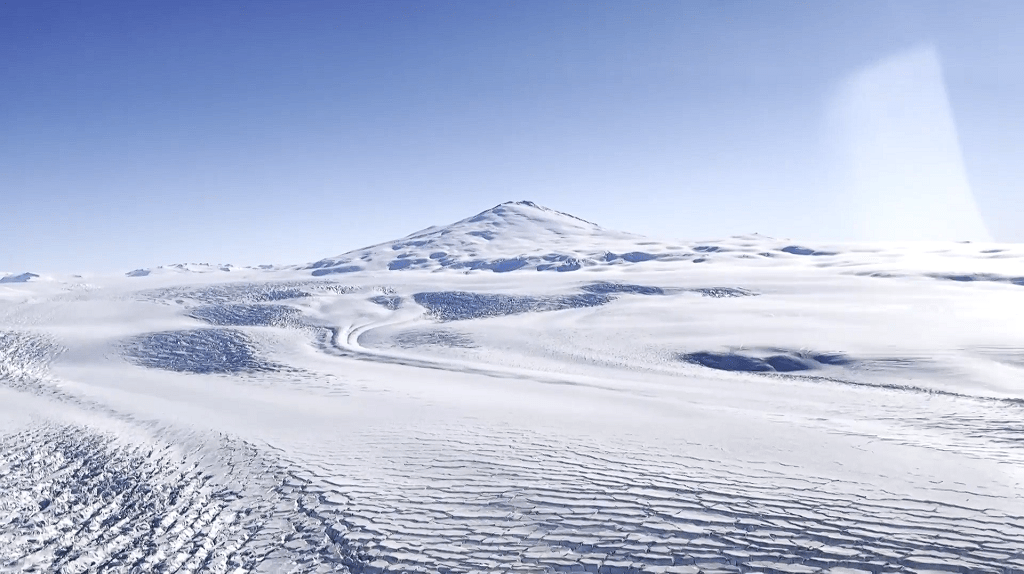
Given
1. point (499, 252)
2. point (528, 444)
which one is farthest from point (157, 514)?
point (499, 252)

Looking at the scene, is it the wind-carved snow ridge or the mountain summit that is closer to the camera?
the wind-carved snow ridge

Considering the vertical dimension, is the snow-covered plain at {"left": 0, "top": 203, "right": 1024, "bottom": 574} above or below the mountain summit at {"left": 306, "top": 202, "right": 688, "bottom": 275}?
below

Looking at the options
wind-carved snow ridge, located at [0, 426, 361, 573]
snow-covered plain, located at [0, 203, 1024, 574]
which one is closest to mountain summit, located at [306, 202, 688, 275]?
snow-covered plain, located at [0, 203, 1024, 574]

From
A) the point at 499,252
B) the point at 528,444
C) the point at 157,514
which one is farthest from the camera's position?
the point at 499,252

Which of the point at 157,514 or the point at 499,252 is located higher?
the point at 499,252

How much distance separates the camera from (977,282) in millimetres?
66812

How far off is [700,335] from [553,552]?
3107 centimetres

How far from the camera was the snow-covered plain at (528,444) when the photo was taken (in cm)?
1275

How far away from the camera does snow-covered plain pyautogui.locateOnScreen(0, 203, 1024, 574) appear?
1275cm

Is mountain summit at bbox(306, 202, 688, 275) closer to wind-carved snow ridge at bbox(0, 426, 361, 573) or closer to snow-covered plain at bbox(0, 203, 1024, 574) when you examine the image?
snow-covered plain at bbox(0, 203, 1024, 574)

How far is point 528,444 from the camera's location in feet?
62.7

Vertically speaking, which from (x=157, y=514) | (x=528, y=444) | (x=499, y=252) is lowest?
(x=157, y=514)

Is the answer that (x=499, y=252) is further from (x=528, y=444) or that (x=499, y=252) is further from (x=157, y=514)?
(x=157, y=514)

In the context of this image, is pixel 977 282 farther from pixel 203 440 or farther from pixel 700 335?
pixel 203 440
